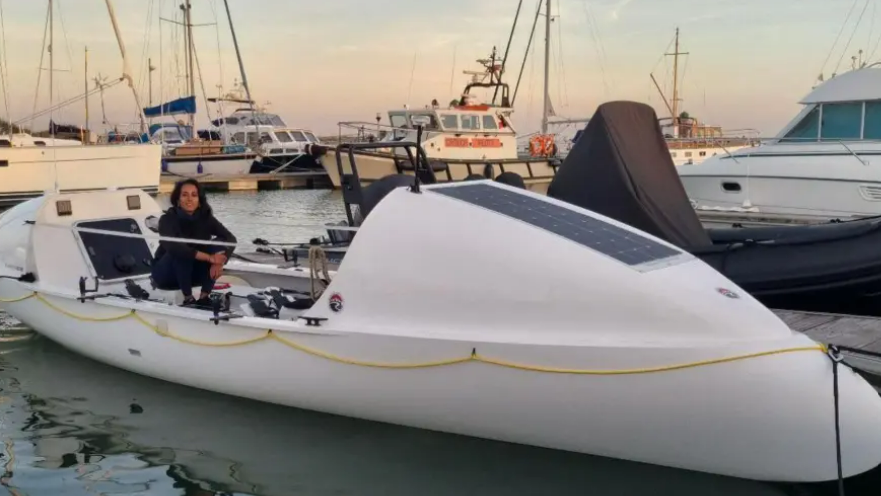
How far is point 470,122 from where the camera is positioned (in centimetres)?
3186

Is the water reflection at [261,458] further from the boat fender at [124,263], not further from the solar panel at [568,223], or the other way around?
the boat fender at [124,263]

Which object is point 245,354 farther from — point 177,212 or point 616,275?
point 616,275

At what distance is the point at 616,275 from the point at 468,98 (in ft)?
94.5

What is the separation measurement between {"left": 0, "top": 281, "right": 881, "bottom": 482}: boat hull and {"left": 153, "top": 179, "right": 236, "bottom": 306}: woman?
116 centimetres

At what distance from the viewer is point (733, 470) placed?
470 cm

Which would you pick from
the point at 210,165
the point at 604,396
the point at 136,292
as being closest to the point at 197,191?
the point at 136,292

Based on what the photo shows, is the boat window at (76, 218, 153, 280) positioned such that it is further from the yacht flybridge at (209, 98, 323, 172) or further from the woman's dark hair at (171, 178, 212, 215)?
the yacht flybridge at (209, 98, 323, 172)

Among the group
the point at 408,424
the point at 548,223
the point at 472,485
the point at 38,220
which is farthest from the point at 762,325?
the point at 38,220

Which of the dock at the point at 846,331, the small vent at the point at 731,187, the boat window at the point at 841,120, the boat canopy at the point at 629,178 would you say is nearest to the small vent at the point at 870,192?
the boat window at the point at 841,120

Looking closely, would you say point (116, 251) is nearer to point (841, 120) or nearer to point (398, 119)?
point (841, 120)

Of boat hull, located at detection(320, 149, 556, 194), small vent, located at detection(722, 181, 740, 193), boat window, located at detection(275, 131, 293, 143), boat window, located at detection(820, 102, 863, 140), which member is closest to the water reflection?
small vent, located at detection(722, 181, 740, 193)

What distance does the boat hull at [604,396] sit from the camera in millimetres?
4457

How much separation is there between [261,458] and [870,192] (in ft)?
40.7

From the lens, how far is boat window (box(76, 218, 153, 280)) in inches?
356
